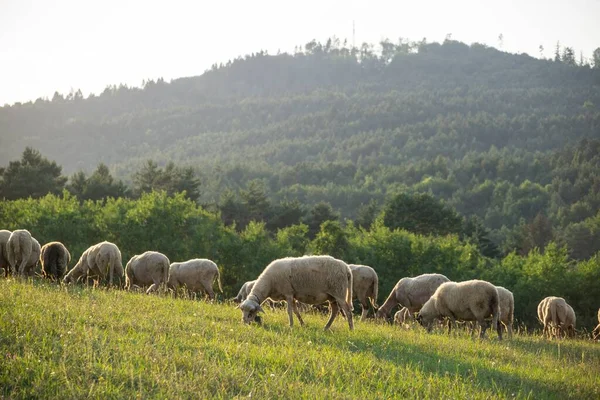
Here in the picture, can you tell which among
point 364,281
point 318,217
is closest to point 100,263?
point 364,281

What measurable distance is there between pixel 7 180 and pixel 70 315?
67.9m

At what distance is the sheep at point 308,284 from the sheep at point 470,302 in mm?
4710

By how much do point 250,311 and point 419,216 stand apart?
6018 cm

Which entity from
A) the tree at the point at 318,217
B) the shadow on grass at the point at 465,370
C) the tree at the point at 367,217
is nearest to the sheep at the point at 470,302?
the shadow on grass at the point at 465,370

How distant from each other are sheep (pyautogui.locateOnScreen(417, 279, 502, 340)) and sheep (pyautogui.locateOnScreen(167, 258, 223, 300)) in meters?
11.8

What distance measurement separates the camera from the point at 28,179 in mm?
74438

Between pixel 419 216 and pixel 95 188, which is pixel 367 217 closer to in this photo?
pixel 419 216

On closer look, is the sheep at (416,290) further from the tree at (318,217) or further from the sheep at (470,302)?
the tree at (318,217)

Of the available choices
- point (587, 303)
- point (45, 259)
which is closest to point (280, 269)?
point (45, 259)

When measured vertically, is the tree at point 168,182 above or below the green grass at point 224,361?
below

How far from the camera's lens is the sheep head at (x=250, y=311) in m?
16.2

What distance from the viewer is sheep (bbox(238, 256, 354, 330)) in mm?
16797

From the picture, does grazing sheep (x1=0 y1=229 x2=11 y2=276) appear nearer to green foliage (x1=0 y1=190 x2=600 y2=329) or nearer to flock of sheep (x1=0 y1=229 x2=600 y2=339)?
flock of sheep (x1=0 y1=229 x2=600 y2=339)

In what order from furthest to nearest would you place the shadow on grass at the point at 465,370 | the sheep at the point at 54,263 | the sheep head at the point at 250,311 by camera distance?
the sheep at the point at 54,263
the sheep head at the point at 250,311
the shadow on grass at the point at 465,370
